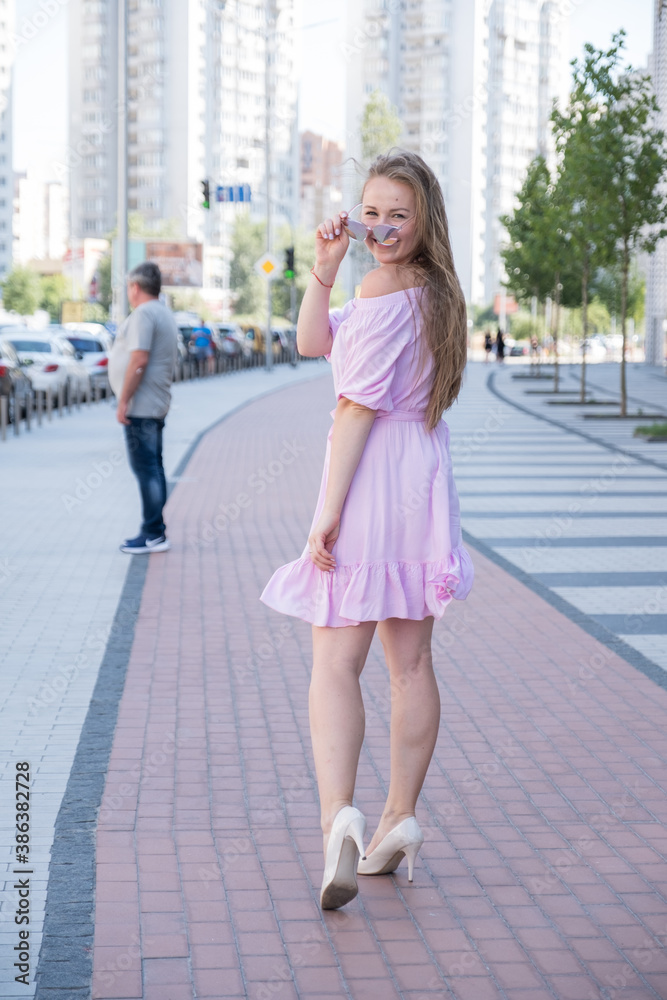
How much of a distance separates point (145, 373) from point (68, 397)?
54.1 feet

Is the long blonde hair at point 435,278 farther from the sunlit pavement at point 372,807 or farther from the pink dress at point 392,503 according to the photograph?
the sunlit pavement at point 372,807

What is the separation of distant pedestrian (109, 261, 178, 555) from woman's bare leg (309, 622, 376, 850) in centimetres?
548

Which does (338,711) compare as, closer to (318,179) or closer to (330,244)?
(330,244)

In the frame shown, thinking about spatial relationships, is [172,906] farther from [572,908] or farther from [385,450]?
[385,450]

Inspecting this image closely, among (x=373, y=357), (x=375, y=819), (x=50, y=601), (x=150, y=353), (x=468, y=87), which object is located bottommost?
(x=50, y=601)

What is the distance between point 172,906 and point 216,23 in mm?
132750

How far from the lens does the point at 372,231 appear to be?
348 centimetres

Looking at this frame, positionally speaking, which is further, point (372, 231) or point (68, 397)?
point (68, 397)

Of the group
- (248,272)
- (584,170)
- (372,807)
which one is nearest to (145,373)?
(372,807)

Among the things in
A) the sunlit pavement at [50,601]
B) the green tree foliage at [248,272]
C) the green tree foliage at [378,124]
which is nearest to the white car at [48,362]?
the sunlit pavement at [50,601]

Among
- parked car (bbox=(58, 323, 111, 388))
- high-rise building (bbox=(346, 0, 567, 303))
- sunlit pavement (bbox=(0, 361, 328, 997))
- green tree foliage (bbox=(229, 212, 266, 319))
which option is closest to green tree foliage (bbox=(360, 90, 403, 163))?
green tree foliage (bbox=(229, 212, 266, 319))

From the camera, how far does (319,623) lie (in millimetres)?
3551

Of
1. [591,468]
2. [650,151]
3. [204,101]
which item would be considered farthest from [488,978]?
[204,101]

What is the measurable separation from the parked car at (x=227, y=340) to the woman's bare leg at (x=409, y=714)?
147 ft
